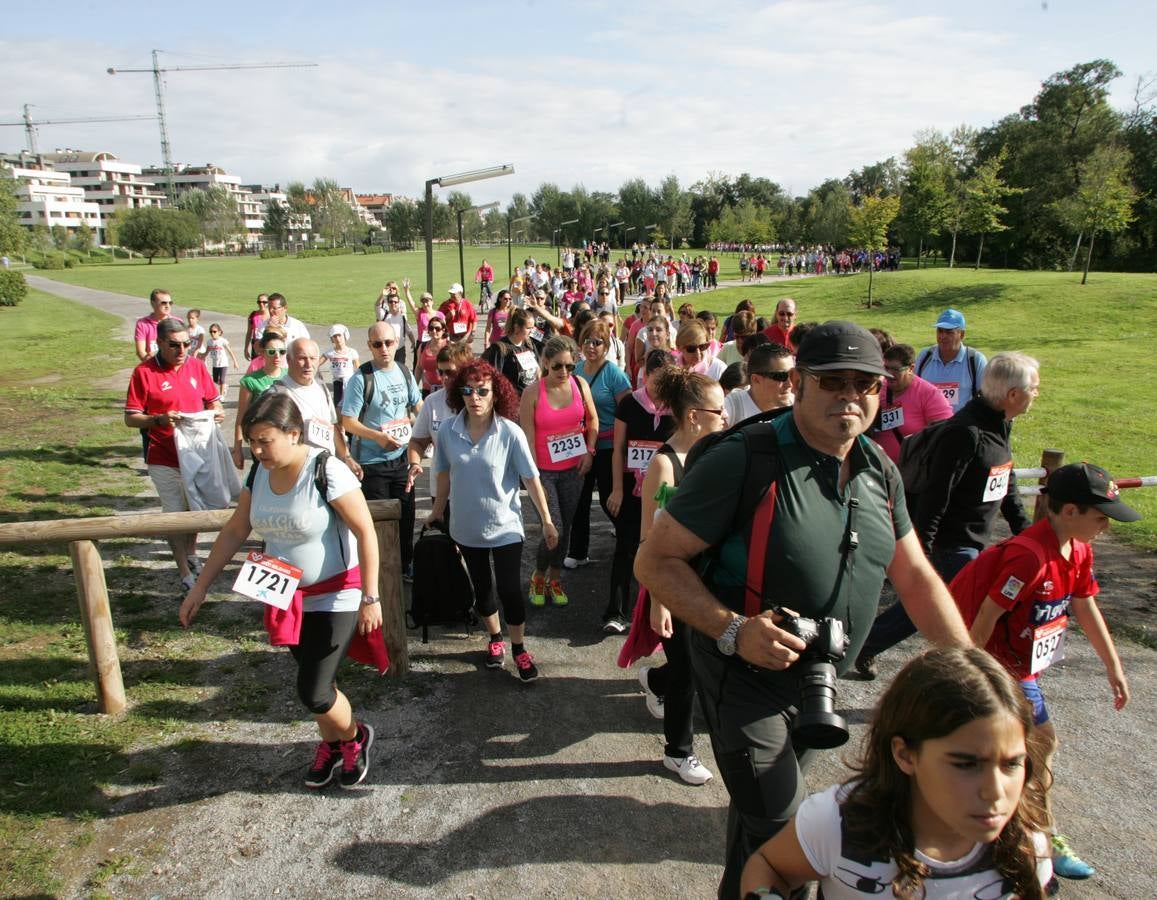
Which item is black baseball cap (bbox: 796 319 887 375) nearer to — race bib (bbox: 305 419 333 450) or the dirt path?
the dirt path

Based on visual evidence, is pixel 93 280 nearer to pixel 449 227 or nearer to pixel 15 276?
pixel 15 276

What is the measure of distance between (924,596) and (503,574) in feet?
8.92

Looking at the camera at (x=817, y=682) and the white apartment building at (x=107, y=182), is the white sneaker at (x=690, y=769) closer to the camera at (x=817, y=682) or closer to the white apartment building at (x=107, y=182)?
the camera at (x=817, y=682)

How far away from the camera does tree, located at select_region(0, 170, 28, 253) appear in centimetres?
4384

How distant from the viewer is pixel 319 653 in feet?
11.6

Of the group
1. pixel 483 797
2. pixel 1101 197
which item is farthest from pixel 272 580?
pixel 1101 197

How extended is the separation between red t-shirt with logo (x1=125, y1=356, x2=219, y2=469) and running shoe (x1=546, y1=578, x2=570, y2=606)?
10.4 ft

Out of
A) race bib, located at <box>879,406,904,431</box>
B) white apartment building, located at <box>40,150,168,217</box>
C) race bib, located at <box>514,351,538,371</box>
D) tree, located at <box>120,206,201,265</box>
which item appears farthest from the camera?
white apartment building, located at <box>40,150,168,217</box>

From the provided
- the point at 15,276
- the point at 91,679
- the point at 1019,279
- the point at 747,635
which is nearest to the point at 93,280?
the point at 15,276

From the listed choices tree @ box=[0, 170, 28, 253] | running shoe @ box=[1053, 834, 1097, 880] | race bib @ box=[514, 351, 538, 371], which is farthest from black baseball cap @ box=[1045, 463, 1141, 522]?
tree @ box=[0, 170, 28, 253]

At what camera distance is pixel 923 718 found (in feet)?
5.64

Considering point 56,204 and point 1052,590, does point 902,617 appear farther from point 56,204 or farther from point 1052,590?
point 56,204

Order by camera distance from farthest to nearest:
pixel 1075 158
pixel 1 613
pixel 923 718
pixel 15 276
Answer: pixel 1075 158 → pixel 15 276 → pixel 1 613 → pixel 923 718

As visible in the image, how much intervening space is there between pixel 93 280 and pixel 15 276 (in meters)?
24.8
